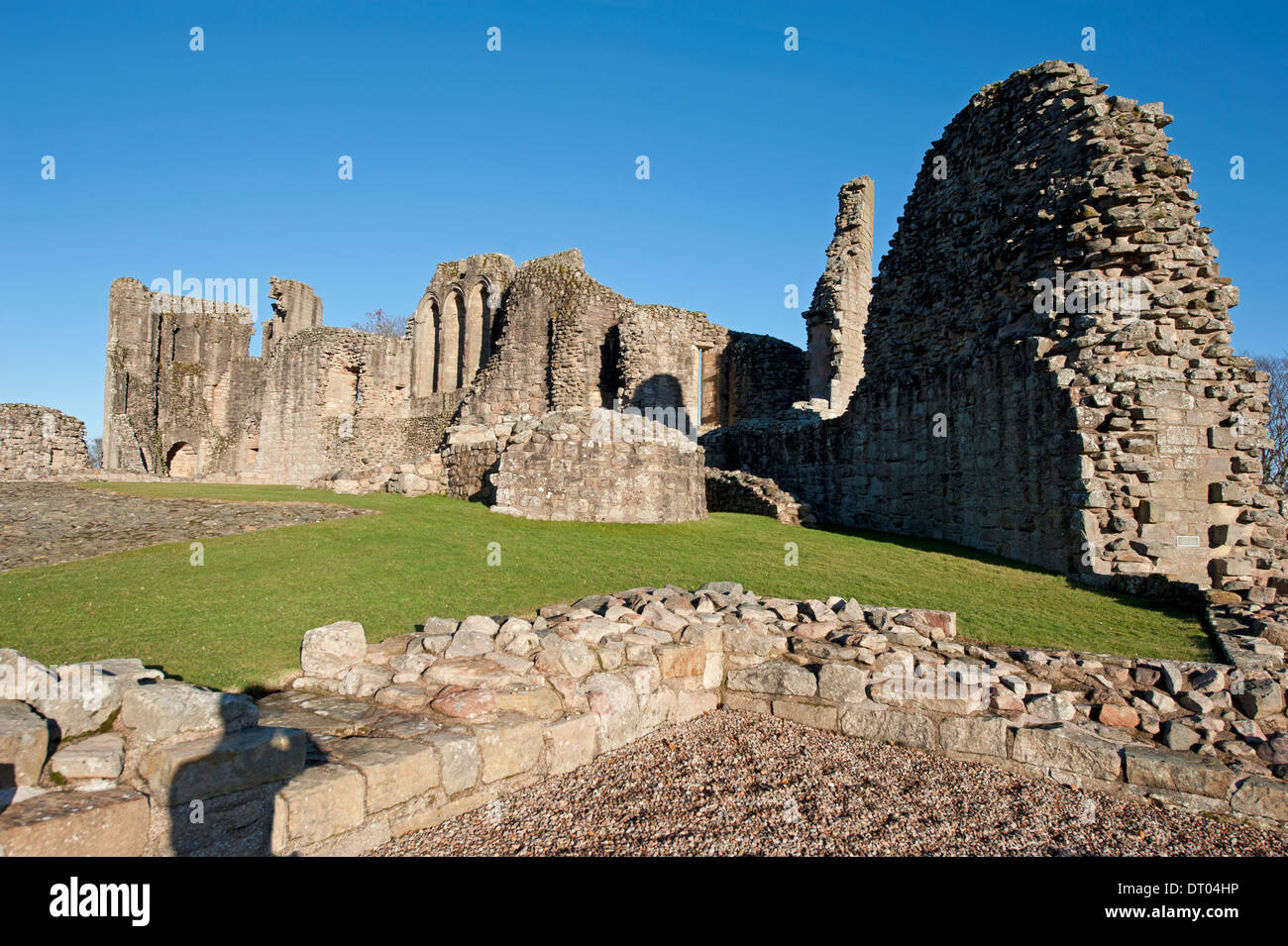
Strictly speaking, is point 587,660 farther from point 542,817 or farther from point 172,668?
point 172,668

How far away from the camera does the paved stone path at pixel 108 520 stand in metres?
7.86

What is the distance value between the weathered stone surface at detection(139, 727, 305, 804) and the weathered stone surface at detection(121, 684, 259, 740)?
9 cm

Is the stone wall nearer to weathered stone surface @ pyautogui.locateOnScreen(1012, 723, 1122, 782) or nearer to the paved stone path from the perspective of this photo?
the paved stone path

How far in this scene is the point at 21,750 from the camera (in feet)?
8.93

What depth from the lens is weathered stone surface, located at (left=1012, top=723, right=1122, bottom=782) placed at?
4129mm

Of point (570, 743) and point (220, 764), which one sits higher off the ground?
point (220, 764)

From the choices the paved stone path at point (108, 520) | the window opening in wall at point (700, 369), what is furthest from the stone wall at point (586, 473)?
the window opening in wall at point (700, 369)

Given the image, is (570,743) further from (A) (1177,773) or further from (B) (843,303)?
(B) (843,303)

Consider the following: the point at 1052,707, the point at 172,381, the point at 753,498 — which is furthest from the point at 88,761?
the point at 172,381

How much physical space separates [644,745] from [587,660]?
2.19 feet

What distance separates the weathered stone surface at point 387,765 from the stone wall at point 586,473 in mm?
8609

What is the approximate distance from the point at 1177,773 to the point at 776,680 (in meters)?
2.39
